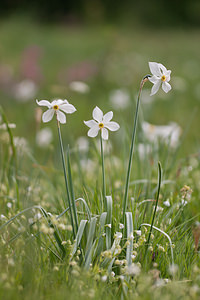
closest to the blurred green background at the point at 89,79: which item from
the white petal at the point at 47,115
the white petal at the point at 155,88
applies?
the white petal at the point at 47,115

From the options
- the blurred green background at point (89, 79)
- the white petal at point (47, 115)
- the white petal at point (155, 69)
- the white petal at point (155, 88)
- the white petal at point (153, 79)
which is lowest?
the blurred green background at point (89, 79)

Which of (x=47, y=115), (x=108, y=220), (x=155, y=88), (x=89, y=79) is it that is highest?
(x=155, y=88)

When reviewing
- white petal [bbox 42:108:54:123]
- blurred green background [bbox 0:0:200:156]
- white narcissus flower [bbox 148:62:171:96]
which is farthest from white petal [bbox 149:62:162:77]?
blurred green background [bbox 0:0:200:156]

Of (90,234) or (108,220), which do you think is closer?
(90,234)

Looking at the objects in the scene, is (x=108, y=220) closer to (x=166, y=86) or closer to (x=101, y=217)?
(x=101, y=217)

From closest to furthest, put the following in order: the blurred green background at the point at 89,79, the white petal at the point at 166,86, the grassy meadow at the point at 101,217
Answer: the grassy meadow at the point at 101,217, the white petal at the point at 166,86, the blurred green background at the point at 89,79

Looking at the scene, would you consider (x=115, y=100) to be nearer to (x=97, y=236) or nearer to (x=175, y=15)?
(x=97, y=236)

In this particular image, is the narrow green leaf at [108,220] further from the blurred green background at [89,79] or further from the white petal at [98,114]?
the blurred green background at [89,79]

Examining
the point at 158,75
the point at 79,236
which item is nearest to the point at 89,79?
the point at 158,75

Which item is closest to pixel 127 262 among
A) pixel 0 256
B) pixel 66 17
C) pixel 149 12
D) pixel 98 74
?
pixel 0 256

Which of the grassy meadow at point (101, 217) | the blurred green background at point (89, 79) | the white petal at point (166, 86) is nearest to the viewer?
the grassy meadow at point (101, 217)

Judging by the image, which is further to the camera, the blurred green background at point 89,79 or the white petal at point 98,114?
the blurred green background at point 89,79
